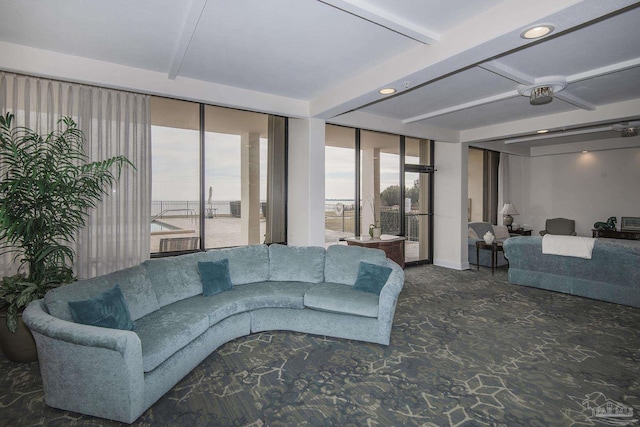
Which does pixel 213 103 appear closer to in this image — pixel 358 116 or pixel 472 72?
pixel 358 116

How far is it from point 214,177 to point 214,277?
5.44ft

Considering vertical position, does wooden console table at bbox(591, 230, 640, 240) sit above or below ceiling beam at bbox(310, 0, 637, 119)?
below

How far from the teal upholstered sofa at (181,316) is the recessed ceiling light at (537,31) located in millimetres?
2388

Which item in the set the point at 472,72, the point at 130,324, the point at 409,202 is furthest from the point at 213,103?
the point at 409,202

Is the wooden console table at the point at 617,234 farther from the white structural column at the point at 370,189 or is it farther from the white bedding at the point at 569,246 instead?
the white structural column at the point at 370,189

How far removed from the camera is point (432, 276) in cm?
635

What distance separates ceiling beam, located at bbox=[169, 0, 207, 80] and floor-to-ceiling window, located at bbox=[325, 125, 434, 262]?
2.84 meters

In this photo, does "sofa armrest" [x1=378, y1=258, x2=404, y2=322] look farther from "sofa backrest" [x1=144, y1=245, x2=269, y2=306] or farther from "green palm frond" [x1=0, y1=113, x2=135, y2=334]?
"green palm frond" [x1=0, y1=113, x2=135, y2=334]

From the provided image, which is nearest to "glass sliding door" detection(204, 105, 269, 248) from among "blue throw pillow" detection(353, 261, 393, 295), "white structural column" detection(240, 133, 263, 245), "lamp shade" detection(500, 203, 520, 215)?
"white structural column" detection(240, 133, 263, 245)

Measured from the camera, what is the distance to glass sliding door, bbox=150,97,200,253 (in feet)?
14.1

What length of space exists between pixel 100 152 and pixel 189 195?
3.82ft

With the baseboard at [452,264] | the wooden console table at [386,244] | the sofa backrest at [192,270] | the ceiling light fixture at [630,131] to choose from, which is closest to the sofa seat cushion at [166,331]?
the sofa backrest at [192,270]

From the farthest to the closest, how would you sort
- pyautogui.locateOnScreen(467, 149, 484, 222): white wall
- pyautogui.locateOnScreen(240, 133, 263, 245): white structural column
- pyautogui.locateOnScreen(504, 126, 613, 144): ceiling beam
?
pyautogui.locateOnScreen(467, 149, 484, 222): white wall, pyautogui.locateOnScreen(504, 126, 613, 144): ceiling beam, pyautogui.locateOnScreen(240, 133, 263, 245): white structural column

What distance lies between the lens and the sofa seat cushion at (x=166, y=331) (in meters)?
2.36
